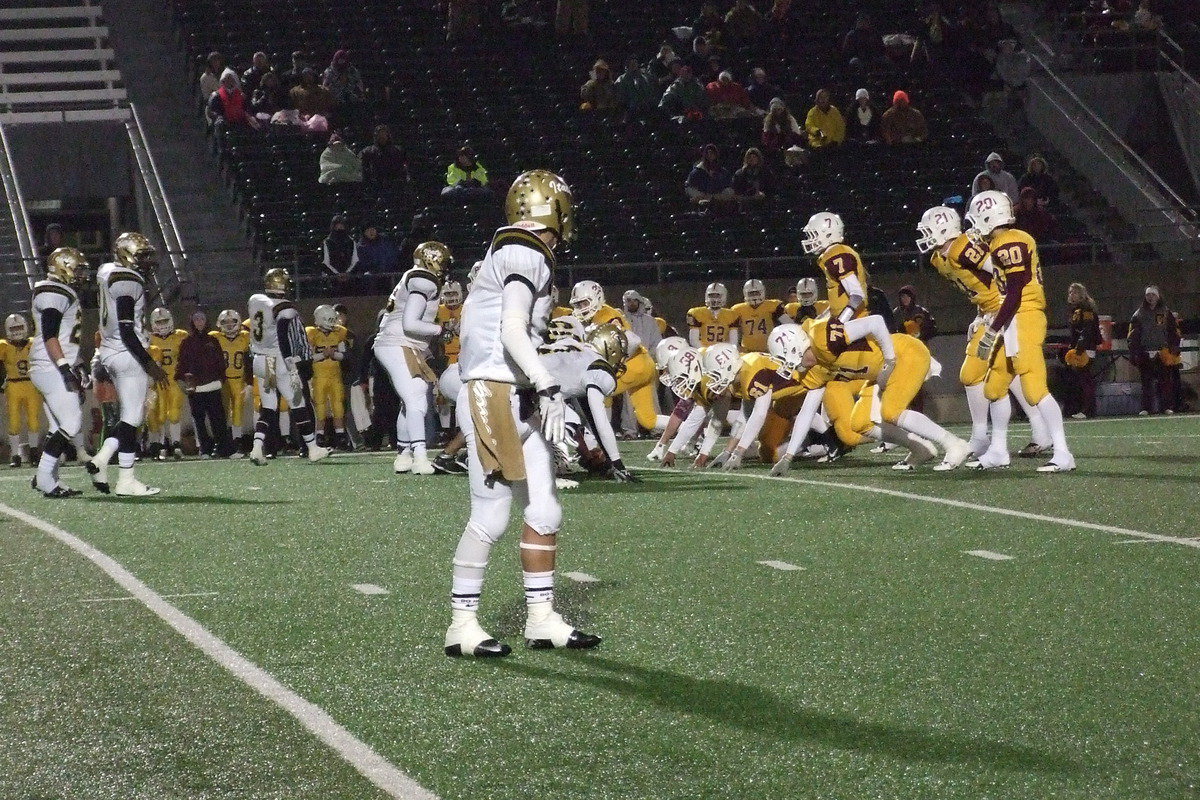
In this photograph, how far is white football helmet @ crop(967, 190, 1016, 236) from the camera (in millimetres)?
10648

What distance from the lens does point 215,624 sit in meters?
5.82

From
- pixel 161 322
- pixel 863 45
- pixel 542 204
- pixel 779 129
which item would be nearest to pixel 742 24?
pixel 863 45

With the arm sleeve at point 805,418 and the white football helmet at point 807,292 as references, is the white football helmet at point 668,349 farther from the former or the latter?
the white football helmet at point 807,292

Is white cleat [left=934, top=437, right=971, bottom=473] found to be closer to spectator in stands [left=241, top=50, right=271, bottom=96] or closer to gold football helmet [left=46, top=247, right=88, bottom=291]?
gold football helmet [left=46, top=247, right=88, bottom=291]

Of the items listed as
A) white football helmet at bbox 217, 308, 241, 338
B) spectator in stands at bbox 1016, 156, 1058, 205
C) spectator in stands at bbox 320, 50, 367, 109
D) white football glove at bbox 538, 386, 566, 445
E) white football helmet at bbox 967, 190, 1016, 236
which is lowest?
white football glove at bbox 538, 386, 566, 445

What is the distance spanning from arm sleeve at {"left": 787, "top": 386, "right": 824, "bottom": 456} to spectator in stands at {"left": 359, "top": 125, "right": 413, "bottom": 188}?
10.9 metres

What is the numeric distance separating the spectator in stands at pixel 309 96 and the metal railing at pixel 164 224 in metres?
1.96

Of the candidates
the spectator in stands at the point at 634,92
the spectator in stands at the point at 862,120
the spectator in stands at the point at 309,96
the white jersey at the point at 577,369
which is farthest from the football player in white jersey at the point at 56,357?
the spectator in stands at the point at 862,120

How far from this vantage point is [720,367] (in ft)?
37.7

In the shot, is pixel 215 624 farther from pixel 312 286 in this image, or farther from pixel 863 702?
pixel 312 286

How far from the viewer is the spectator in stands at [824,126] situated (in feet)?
73.8

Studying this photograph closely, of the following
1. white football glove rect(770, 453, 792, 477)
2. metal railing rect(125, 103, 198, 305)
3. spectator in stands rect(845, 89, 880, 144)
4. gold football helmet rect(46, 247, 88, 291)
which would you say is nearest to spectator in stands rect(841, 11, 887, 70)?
spectator in stands rect(845, 89, 880, 144)

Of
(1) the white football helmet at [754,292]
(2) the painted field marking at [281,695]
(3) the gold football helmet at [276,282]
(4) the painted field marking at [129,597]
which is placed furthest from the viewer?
(1) the white football helmet at [754,292]

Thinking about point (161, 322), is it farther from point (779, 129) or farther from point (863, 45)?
point (863, 45)
